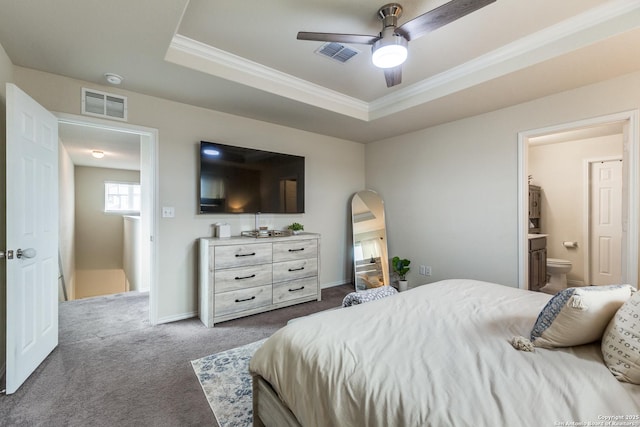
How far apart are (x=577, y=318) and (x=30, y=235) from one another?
325 cm

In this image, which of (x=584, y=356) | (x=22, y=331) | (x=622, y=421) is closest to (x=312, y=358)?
(x=622, y=421)

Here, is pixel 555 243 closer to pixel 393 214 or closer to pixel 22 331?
pixel 393 214

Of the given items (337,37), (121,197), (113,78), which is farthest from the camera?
(121,197)

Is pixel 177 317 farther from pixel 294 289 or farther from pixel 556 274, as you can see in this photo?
pixel 556 274

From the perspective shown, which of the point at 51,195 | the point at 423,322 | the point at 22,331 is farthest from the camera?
the point at 51,195

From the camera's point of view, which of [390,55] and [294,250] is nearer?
[390,55]

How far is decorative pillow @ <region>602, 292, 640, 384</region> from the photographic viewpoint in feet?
2.99

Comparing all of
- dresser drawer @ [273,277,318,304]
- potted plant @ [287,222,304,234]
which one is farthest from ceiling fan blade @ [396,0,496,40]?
dresser drawer @ [273,277,318,304]

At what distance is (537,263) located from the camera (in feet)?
12.5

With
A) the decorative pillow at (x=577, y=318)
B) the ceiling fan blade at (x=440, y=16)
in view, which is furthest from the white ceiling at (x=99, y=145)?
the decorative pillow at (x=577, y=318)

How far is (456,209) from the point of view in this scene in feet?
12.1

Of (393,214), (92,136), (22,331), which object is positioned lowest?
(22,331)

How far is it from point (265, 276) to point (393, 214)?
7.39 ft

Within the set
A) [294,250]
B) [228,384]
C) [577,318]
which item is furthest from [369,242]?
[577,318]
